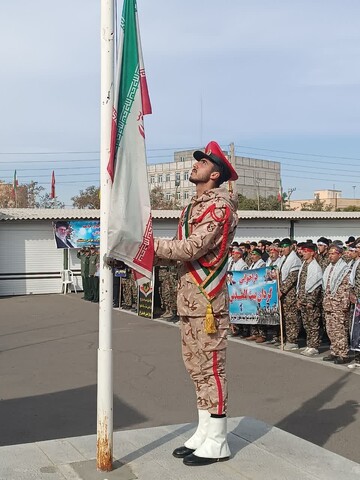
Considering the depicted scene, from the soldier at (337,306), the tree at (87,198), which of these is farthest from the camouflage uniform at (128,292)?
the tree at (87,198)

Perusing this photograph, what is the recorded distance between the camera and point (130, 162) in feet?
14.0

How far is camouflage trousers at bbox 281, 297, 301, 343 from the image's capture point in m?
11.2

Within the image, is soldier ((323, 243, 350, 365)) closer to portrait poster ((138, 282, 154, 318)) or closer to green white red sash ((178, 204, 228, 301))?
green white red sash ((178, 204, 228, 301))

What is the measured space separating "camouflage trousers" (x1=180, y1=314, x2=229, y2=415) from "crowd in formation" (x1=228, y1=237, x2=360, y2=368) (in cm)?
549

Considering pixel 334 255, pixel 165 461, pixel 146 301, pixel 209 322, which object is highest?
pixel 334 255

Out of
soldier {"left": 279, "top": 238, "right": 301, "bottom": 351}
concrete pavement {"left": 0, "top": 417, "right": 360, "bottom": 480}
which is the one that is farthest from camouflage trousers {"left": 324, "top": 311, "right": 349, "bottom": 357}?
concrete pavement {"left": 0, "top": 417, "right": 360, "bottom": 480}

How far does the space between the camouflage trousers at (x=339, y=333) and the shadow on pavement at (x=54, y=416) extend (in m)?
3.84

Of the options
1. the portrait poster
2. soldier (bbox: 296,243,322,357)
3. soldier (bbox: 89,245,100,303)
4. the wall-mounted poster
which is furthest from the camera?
the wall-mounted poster

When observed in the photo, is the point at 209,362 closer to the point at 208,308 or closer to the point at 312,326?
the point at 208,308

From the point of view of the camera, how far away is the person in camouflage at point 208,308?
434 cm

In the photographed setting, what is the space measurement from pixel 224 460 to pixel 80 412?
9.49 ft

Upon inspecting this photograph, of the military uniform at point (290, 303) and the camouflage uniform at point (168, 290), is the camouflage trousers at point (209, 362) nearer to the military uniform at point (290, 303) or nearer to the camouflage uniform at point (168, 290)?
the military uniform at point (290, 303)

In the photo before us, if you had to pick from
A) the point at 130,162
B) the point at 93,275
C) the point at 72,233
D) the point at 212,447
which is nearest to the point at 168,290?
the point at 93,275

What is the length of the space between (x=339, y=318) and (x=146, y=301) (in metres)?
7.02
